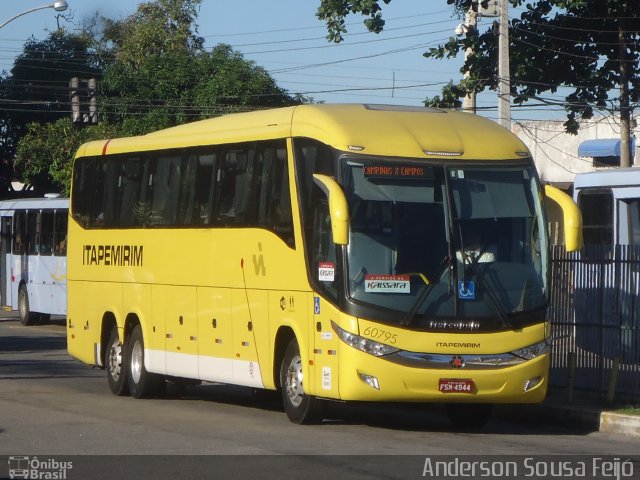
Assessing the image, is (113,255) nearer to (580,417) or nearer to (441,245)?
(441,245)

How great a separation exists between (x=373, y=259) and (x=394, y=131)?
5.20 feet

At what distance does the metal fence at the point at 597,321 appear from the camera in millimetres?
15414

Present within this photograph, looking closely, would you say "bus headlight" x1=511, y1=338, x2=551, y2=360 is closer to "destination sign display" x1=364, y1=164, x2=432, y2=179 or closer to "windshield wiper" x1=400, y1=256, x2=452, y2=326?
"windshield wiper" x1=400, y1=256, x2=452, y2=326

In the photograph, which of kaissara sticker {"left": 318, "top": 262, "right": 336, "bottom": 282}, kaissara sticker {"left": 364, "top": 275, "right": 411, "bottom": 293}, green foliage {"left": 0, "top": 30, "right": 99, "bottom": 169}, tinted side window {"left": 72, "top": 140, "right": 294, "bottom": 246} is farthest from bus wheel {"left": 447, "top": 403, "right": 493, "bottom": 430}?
green foliage {"left": 0, "top": 30, "right": 99, "bottom": 169}

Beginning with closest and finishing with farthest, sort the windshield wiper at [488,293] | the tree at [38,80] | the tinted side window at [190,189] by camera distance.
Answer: the windshield wiper at [488,293] < the tinted side window at [190,189] < the tree at [38,80]

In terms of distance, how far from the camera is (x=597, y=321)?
15984 millimetres

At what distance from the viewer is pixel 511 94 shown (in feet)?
105

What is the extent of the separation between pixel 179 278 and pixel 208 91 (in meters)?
35.3

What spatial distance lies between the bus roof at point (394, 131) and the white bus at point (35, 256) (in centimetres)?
1743

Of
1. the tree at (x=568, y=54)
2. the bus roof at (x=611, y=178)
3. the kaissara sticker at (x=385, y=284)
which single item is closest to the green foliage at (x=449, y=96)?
the tree at (x=568, y=54)

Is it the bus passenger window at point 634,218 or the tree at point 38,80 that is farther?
the tree at point 38,80

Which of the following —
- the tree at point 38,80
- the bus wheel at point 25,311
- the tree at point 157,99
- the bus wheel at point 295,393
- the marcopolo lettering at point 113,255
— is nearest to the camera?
the bus wheel at point 295,393

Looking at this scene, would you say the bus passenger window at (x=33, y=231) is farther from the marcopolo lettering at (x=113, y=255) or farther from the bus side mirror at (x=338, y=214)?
the bus side mirror at (x=338, y=214)

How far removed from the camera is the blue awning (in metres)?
45.2
